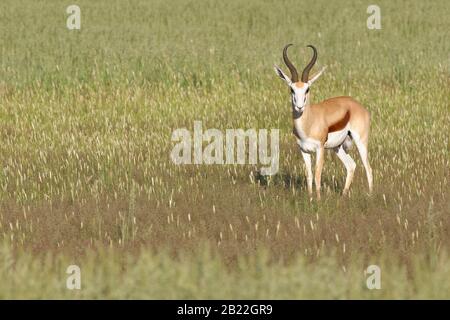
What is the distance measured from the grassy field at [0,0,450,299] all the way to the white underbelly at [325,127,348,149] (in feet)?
2.02

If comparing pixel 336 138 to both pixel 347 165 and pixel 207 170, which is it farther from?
pixel 207 170

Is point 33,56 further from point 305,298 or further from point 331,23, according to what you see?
point 305,298

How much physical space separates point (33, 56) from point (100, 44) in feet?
7.81

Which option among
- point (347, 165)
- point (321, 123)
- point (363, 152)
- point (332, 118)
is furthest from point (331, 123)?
point (347, 165)

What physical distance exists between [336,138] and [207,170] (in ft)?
7.63

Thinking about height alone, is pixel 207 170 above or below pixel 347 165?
below

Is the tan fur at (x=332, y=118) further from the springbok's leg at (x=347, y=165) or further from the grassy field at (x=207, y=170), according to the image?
the grassy field at (x=207, y=170)

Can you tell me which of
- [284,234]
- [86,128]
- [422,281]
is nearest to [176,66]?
[86,128]

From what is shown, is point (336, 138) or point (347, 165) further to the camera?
point (347, 165)

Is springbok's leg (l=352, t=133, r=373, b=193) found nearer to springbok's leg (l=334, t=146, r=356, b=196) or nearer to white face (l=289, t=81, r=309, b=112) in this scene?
springbok's leg (l=334, t=146, r=356, b=196)

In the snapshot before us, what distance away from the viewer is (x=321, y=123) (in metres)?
11.5

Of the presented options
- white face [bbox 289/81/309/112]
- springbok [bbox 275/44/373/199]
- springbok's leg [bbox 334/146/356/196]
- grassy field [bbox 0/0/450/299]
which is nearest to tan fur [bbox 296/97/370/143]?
springbok [bbox 275/44/373/199]

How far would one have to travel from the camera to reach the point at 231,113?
18500mm

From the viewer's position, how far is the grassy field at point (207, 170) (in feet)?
25.8
